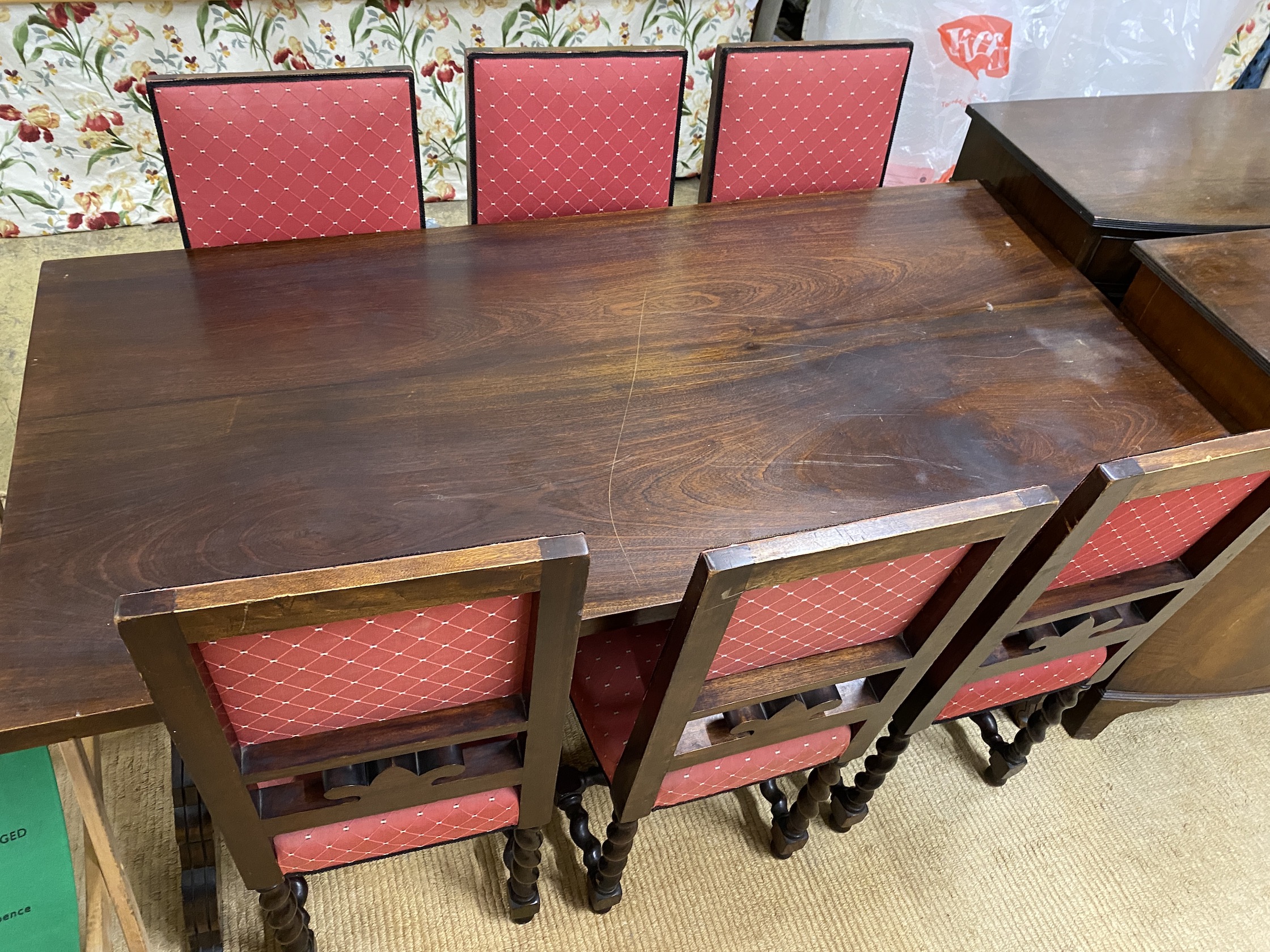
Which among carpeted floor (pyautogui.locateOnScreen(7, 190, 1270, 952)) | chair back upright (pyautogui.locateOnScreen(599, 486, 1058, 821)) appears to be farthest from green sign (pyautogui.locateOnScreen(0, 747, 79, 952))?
A: chair back upright (pyautogui.locateOnScreen(599, 486, 1058, 821))

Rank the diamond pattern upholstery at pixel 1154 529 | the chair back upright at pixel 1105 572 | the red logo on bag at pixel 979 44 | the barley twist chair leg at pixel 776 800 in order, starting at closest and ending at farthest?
1. the chair back upright at pixel 1105 572
2. the diamond pattern upholstery at pixel 1154 529
3. the barley twist chair leg at pixel 776 800
4. the red logo on bag at pixel 979 44

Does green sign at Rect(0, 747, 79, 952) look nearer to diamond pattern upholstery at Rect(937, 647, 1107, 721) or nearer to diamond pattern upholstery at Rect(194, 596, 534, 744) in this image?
diamond pattern upholstery at Rect(194, 596, 534, 744)

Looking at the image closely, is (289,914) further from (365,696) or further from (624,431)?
(624,431)

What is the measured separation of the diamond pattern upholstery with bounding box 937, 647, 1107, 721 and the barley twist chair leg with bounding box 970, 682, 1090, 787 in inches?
3.6

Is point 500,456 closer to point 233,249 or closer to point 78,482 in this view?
point 78,482

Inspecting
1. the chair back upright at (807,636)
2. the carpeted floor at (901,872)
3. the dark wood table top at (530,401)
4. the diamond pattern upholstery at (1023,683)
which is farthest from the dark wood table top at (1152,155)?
the carpeted floor at (901,872)

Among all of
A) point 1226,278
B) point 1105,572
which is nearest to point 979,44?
point 1226,278

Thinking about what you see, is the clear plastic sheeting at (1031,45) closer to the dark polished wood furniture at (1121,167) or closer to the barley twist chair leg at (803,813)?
the dark polished wood furniture at (1121,167)

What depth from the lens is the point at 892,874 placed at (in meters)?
1.55

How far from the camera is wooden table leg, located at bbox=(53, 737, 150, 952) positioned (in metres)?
1.08

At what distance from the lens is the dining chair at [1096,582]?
90 cm

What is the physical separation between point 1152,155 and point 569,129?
1.15 m

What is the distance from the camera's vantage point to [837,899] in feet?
4.96

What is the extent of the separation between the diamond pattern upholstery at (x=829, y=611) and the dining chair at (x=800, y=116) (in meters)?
1.04
